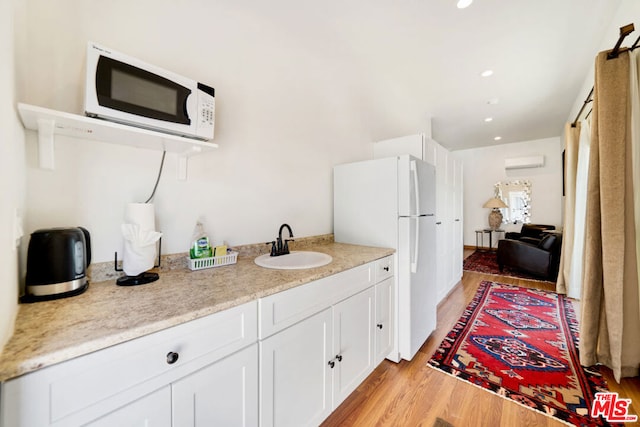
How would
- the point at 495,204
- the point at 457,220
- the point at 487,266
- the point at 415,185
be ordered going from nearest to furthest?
1. the point at 415,185
2. the point at 457,220
3. the point at 487,266
4. the point at 495,204

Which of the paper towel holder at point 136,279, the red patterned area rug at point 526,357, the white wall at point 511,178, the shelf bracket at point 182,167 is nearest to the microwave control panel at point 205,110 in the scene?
the shelf bracket at point 182,167

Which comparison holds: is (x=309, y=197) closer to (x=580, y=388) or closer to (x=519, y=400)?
(x=519, y=400)

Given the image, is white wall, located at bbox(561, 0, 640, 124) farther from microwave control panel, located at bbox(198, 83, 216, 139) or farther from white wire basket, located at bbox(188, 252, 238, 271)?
white wire basket, located at bbox(188, 252, 238, 271)

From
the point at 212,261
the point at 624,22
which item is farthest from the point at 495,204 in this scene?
the point at 212,261

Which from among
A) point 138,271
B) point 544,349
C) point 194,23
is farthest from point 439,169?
point 138,271

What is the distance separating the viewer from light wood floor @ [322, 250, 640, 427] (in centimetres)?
138

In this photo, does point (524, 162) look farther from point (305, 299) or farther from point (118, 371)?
point (118, 371)

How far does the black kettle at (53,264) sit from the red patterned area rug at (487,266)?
5202mm

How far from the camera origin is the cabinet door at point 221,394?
2.52ft

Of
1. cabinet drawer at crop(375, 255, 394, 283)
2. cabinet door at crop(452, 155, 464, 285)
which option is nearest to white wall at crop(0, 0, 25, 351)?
cabinet drawer at crop(375, 255, 394, 283)

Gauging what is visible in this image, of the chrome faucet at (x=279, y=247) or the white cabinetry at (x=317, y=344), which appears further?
the chrome faucet at (x=279, y=247)

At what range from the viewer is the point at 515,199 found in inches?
237

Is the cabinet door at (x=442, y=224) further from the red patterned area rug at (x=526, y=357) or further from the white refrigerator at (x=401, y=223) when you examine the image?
the white refrigerator at (x=401, y=223)

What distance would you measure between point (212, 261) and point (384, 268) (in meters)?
1.14
